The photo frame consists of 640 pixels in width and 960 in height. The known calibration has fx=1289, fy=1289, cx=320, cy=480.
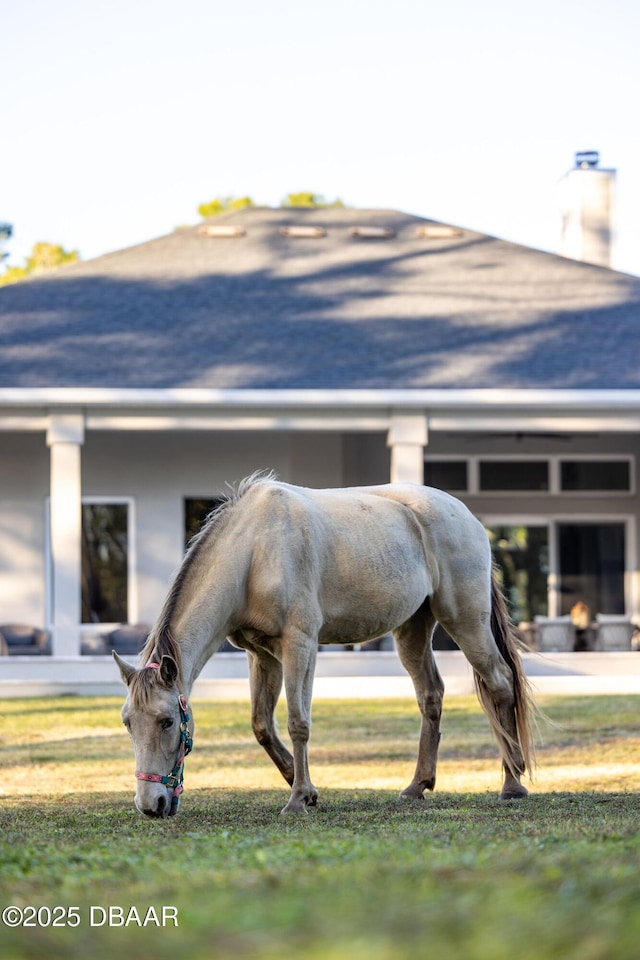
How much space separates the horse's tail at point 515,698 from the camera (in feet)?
23.2

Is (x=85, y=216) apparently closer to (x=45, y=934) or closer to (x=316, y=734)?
(x=316, y=734)

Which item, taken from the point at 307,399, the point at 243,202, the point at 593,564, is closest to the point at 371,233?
the point at 593,564

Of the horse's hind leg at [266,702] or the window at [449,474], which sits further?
the window at [449,474]

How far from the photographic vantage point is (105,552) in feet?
56.3

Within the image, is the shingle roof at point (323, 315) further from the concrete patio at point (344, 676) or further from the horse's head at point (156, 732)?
the horse's head at point (156, 732)

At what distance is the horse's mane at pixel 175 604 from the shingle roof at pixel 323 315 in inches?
335

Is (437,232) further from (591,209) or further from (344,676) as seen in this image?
(344,676)

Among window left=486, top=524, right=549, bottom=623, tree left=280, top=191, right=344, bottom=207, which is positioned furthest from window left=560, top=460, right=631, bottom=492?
tree left=280, top=191, right=344, bottom=207

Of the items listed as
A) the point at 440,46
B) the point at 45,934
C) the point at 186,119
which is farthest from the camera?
the point at 186,119

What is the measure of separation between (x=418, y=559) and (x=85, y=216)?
4348 cm

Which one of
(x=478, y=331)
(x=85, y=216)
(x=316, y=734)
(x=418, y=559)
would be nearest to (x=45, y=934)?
(x=418, y=559)

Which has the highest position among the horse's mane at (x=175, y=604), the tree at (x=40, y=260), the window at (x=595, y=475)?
the tree at (x=40, y=260)

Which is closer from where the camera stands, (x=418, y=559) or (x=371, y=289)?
(x=418, y=559)

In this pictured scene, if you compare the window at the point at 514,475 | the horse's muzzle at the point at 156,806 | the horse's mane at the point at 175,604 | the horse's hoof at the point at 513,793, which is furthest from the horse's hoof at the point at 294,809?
the window at the point at 514,475
